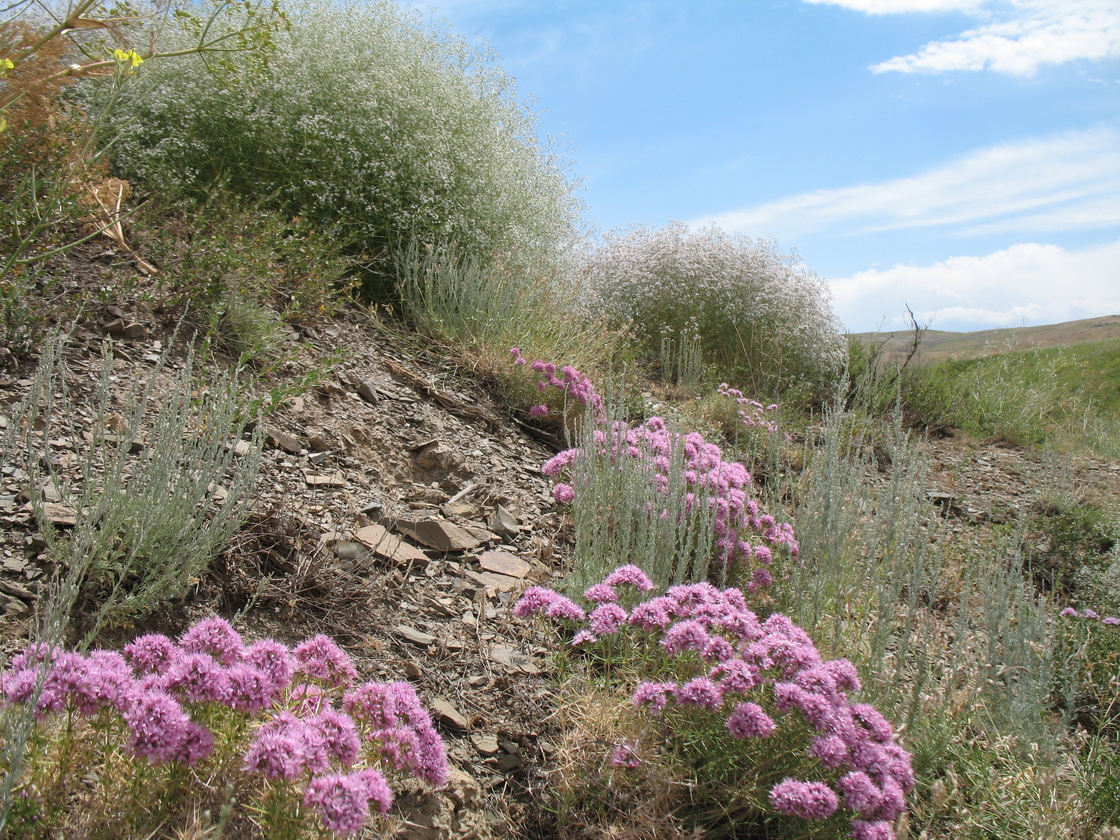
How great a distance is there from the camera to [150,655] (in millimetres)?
1541

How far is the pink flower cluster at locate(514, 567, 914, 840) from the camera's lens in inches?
66.1

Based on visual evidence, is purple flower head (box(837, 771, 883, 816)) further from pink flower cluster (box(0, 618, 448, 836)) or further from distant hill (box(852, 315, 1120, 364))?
distant hill (box(852, 315, 1120, 364))

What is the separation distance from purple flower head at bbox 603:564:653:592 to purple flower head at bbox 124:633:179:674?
1.28m

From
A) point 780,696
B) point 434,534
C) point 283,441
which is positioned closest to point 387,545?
point 434,534

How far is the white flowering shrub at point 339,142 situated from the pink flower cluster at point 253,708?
13.6 ft

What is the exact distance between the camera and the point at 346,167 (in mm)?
5480

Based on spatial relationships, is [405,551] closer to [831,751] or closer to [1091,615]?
[831,751]

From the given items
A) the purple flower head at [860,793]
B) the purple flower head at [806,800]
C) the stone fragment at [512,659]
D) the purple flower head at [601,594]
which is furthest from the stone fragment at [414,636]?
the purple flower head at [860,793]

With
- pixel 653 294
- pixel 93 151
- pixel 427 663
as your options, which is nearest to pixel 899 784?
pixel 427 663

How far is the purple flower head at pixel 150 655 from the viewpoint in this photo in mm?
1535

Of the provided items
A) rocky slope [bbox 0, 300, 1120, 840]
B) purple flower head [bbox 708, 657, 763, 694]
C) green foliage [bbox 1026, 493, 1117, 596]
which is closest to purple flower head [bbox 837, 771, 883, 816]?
purple flower head [bbox 708, 657, 763, 694]

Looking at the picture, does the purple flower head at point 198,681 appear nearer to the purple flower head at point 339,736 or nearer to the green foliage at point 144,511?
the purple flower head at point 339,736

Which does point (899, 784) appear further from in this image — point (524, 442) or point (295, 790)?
point (524, 442)

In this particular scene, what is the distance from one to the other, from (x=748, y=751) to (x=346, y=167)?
5.03m
